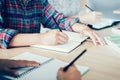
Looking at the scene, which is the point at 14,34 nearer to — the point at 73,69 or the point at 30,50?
the point at 30,50

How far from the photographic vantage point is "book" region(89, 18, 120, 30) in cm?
173

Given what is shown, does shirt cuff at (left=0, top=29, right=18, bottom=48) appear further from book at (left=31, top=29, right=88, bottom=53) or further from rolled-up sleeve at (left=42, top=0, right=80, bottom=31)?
rolled-up sleeve at (left=42, top=0, right=80, bottom=31)

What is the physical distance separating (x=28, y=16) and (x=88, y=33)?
451 mm

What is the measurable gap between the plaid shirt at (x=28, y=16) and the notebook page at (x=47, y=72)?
0.50 m

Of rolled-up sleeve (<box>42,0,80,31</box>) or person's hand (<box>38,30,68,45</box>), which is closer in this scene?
person's hand (<box>38,30,68,45</box>)

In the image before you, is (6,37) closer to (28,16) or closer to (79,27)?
(28,16)

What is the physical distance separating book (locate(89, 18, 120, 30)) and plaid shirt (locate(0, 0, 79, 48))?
0.15m

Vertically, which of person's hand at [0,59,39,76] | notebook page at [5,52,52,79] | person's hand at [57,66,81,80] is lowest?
notebook page at [5,52,52,79]

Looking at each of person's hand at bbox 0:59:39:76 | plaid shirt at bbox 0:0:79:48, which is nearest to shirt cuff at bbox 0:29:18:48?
plaid shirt at bbox 0:0:79:48

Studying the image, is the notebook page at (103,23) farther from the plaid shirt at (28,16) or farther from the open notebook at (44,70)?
the open notebook at (44,70)

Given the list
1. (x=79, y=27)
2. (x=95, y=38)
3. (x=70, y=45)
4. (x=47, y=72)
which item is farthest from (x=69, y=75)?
(x=79, y=27)

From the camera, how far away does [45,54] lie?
1.21m

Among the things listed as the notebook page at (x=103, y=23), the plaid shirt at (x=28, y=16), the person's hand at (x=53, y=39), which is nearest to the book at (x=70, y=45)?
the person's hand at (x=53, y=39)

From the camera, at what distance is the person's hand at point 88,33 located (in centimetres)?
138
